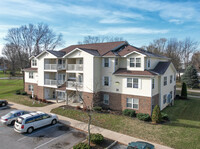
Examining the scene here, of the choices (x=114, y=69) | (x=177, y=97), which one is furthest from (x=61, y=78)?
(x=177, y=97)

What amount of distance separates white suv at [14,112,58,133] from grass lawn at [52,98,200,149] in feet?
11.6

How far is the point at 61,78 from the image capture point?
28.0m

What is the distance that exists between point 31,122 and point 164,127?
13326 mm

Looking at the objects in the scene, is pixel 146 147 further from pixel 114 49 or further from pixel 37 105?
pixel 37 105

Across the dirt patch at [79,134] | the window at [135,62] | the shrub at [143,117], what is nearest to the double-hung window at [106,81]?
the window at [135,62]

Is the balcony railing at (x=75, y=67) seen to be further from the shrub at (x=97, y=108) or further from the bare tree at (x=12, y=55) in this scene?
the bare tree at (x=12, y=55)

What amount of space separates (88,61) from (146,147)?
46.2 ft

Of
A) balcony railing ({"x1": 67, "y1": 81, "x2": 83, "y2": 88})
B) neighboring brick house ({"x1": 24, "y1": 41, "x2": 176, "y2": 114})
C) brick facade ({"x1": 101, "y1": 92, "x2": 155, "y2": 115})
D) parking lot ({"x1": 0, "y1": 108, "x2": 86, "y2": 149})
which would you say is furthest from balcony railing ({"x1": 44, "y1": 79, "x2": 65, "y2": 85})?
parking lot ({"x1": 0, "y1": 108, "x2": 86, "y2": 149})

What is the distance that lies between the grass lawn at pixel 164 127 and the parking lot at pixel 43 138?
2825mm

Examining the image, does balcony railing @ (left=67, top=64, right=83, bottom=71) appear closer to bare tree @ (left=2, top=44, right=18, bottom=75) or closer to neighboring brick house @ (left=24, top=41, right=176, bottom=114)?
neighboring brick house @ (left=24, top=41, right=176, bottom=114)

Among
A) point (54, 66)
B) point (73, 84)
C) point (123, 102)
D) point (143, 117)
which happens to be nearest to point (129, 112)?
point (123, 102)

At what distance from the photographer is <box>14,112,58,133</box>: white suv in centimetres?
1418

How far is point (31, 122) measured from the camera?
14758mm

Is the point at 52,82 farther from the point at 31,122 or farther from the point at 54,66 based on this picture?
the point at 31,122
